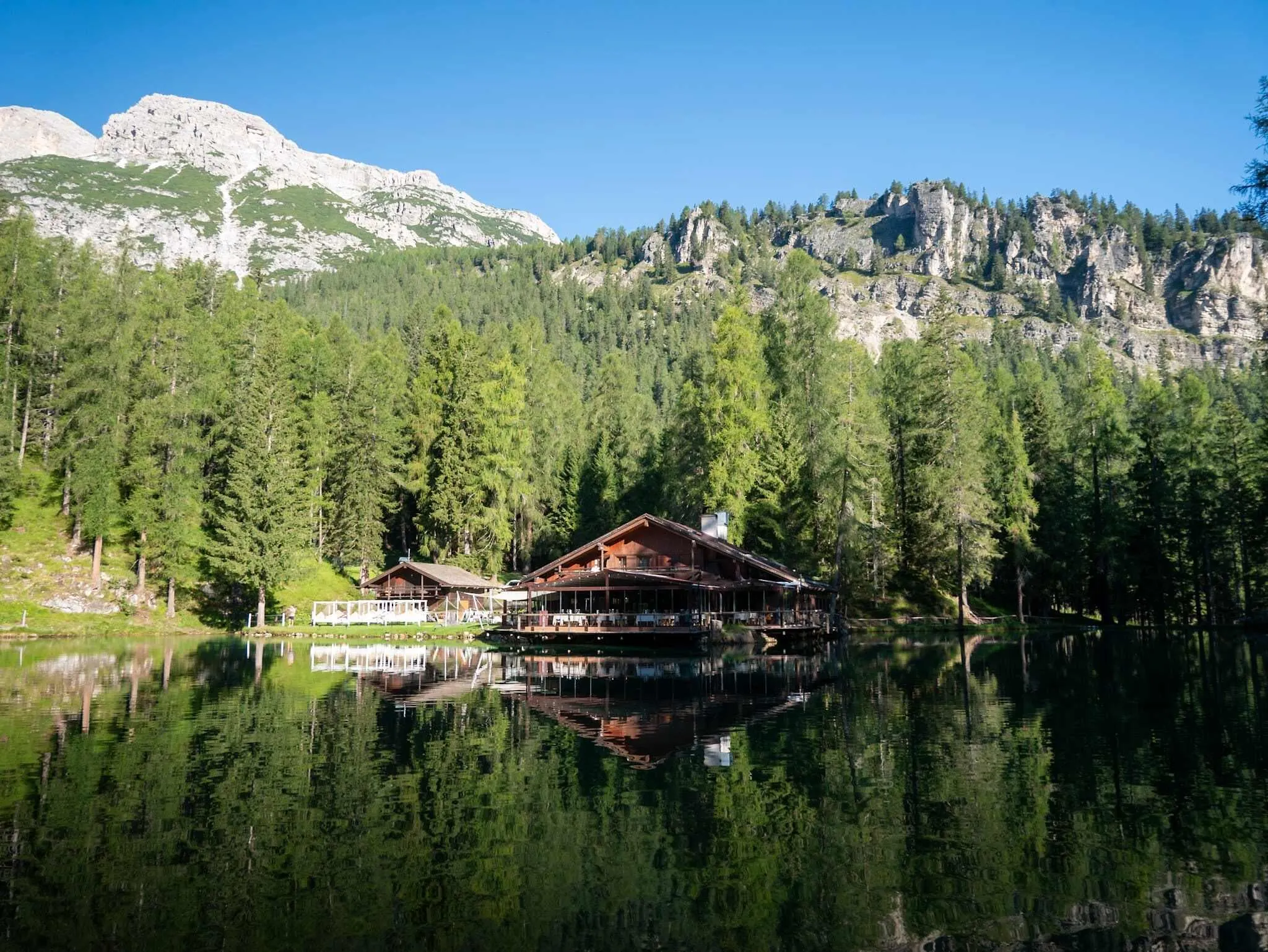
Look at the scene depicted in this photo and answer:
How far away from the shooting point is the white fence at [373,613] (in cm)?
5112

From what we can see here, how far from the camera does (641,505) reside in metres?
72.9

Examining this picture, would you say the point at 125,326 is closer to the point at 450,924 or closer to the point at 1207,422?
the point at 450,924

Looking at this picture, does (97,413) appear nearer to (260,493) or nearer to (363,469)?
(260,493)

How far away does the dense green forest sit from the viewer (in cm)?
5084

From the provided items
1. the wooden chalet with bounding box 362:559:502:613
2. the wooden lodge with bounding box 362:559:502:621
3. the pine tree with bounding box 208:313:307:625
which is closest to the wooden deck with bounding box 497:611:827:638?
the wooden lodge with bounding box 362:559:502:621

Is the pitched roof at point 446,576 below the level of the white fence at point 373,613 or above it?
above

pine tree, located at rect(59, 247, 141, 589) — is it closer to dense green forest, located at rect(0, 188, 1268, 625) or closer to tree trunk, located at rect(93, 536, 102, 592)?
tree trunk, located at rect(93, 536, 102, 592)

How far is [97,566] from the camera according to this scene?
47.7m

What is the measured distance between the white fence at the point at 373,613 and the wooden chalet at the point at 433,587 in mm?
500

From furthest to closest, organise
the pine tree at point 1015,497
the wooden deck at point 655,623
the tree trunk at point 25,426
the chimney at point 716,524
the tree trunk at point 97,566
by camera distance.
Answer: the pine tree at point 1015,497 → the tree trunk at point 25,426 → the chimney at point 716,524 → the tree trunk at point 97,566 → the wooden deck at point 655,623

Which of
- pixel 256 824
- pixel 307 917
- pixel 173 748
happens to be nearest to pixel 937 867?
pixel 307 917

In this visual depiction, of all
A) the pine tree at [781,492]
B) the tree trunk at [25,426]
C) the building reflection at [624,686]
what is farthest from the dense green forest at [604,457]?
the building reflection at [624,686]

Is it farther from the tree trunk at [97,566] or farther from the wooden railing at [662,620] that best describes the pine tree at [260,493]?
the wooden railing at [662,620]

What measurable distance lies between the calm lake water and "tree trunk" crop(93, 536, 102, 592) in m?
28.0
